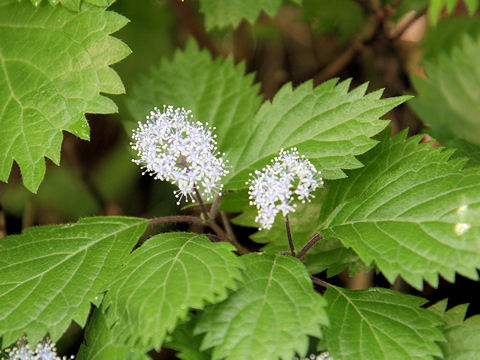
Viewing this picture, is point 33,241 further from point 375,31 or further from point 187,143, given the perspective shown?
point 375,31

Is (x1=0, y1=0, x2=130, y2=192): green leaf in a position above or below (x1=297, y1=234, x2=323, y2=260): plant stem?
above

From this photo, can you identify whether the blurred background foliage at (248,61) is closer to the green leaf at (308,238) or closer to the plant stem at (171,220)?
the green leaf at (308,238)

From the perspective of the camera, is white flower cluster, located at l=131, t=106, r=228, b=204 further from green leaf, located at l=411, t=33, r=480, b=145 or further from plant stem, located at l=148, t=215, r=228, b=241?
green leaf, located at l=411, t=33, r=480, b=145

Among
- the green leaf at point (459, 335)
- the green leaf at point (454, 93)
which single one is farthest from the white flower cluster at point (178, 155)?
the green leaf at point (454, 93)

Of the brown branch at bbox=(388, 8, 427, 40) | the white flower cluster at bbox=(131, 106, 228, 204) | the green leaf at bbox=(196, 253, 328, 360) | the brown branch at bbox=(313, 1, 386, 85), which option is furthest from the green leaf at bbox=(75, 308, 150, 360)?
the brown branch at bbox=(388, 8, 427, 40)

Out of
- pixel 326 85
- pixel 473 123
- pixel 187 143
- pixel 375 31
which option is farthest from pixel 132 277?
pixel 375 31
